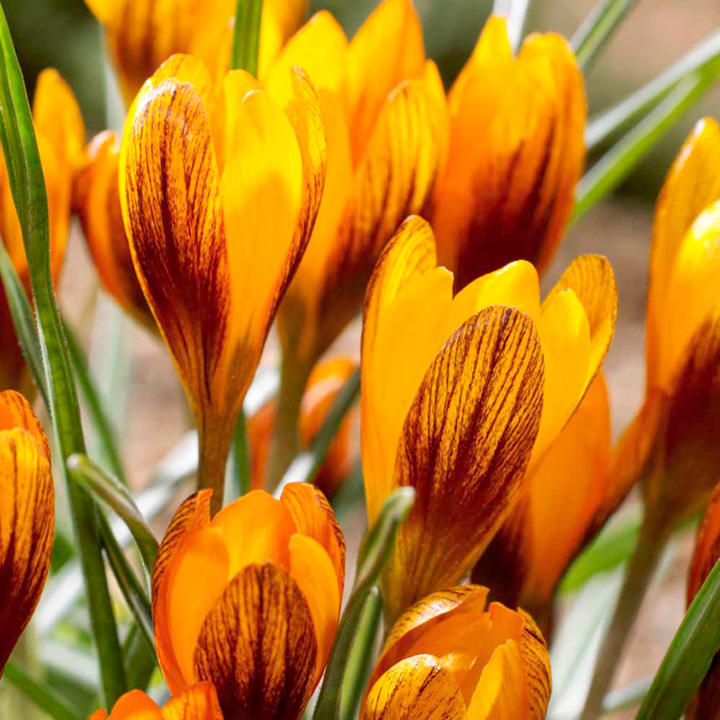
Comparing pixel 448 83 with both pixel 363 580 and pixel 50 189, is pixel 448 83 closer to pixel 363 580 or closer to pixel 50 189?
pixel 50 189

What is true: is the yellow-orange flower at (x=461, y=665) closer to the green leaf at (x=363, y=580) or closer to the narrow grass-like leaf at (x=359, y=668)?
the green leaf at (x=363, y=580)

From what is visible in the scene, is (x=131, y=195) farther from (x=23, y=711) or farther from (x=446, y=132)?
(x=23, y=711)

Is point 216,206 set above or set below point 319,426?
above

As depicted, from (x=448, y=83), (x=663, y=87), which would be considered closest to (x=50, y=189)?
(x=663, y=87)

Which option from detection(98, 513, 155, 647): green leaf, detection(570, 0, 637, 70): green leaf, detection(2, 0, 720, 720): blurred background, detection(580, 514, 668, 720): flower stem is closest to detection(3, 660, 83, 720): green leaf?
detection(98, 513, 155, 647): green leaf

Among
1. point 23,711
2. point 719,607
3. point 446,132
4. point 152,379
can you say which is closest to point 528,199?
point 446,132

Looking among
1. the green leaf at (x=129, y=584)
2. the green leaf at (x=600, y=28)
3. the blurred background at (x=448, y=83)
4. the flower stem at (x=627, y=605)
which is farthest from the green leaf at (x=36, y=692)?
the blurred background at (x=448, y=83)
